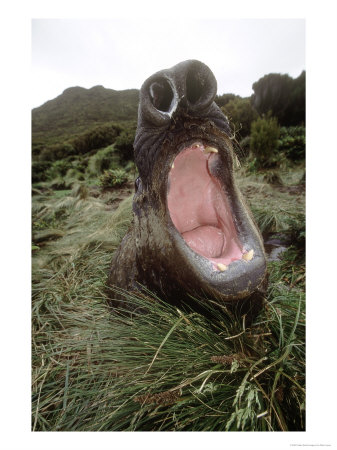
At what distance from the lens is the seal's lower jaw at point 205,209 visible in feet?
4.65

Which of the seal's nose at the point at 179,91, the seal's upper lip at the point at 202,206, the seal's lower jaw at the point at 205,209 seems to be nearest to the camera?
the seal's nose at the point at 179,91

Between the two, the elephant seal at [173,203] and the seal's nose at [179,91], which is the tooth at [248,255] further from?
the seal's nose at [179,91]

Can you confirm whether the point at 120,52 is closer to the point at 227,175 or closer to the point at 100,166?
the point at 227,175

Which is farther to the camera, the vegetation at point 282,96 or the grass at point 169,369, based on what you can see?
the vegetation at point 282,96

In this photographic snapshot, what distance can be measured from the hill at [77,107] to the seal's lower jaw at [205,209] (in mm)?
696

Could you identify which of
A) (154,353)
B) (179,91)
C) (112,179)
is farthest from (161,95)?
(112,179)

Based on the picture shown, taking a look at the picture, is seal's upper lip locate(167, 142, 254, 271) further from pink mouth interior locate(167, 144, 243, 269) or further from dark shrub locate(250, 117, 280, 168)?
dark shrub locate(250, 117, 280, 168)

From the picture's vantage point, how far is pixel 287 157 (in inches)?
189

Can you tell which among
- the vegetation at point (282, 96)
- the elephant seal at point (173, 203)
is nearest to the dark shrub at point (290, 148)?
the vegetation at point (282, 96)

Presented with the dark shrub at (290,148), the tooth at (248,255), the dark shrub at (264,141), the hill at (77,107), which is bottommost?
the tooth at (248,255)

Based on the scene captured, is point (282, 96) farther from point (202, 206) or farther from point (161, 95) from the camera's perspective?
point (161, 95)
